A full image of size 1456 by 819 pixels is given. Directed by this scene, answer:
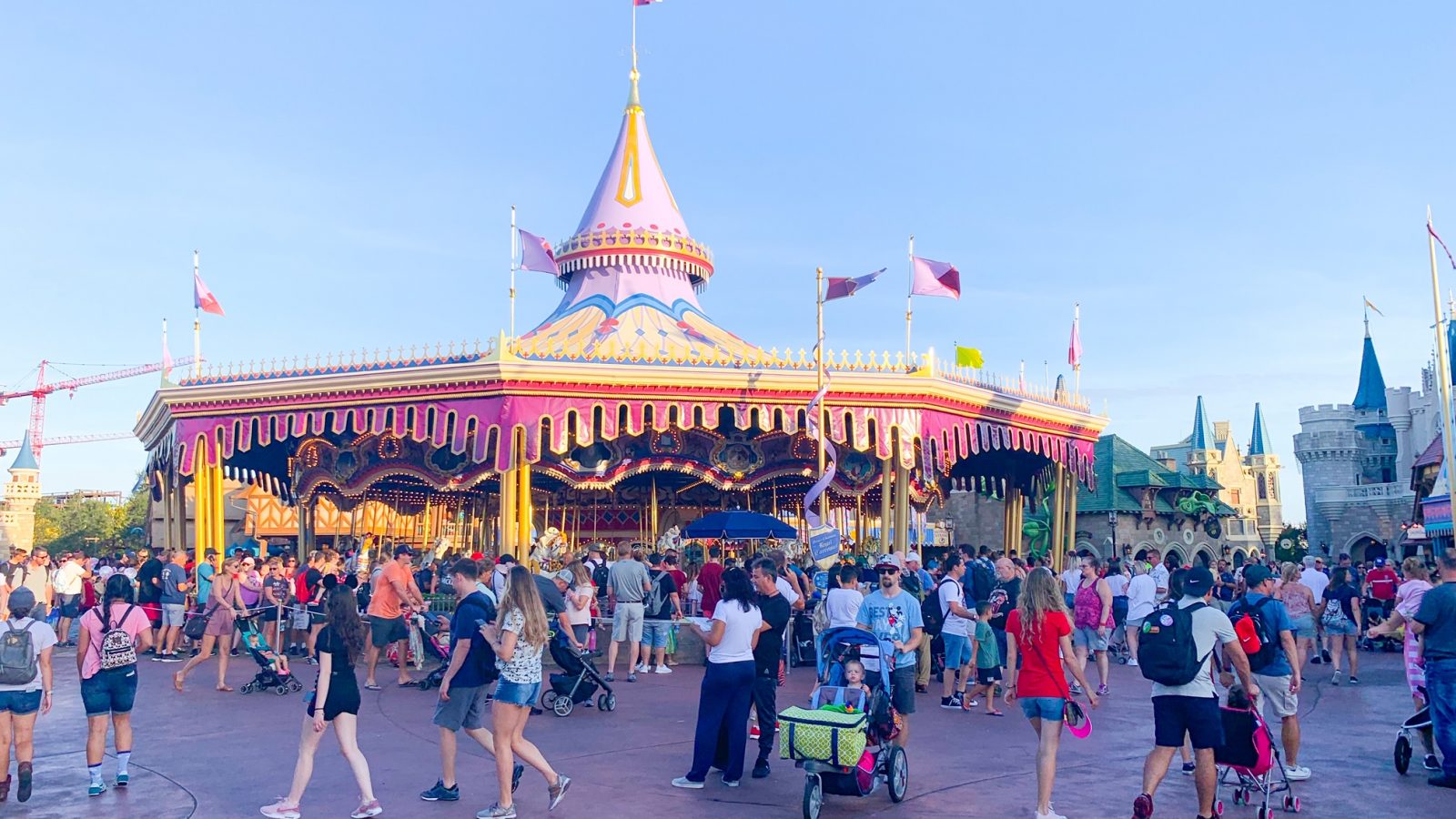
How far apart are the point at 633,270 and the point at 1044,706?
21641 millimetres

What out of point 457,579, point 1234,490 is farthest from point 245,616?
point 1234,490

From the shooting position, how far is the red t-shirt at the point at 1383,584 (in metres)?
17.8

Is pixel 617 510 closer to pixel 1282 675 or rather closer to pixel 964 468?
pixel 964 468

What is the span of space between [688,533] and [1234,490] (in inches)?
2636

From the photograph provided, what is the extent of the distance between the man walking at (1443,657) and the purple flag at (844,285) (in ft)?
47.9

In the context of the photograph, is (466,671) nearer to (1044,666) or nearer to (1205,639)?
(1044,666)

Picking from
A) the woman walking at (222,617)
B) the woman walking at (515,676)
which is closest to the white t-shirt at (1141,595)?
the woman walking at (515,676)

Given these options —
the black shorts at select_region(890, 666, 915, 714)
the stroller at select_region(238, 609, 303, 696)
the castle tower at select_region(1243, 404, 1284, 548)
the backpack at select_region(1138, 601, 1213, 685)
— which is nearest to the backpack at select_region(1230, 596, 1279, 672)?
the backpack at select_region(1138, 601, 1213, 685)

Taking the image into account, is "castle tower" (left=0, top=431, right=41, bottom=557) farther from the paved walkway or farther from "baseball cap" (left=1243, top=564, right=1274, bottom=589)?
"baseball cap" (left=1243, top=564, right=1274, bottom=589)

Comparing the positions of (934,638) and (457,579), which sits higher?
(457,579)

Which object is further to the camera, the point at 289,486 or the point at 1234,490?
the point at 1234,490

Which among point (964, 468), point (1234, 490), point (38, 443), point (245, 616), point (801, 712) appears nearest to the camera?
point (801, 712)

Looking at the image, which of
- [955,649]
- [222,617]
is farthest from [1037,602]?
[222,617]

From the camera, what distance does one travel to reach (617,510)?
29.1 m
